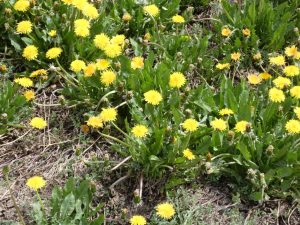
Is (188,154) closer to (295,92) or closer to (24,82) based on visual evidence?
(295,92)

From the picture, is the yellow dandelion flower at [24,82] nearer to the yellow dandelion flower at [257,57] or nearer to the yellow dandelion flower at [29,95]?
the yellow dandelion flower at [29,95]

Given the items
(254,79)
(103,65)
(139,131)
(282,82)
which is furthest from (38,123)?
(282,82)

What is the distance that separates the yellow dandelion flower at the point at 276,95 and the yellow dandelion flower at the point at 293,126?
8.1 inches

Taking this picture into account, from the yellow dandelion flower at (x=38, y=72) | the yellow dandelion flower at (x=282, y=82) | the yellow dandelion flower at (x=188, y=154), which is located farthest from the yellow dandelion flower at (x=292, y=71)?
the yellow dandelion flower at (x=38, y=72)

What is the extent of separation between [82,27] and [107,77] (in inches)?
21.0

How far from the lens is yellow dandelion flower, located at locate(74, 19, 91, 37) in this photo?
12.6 feet

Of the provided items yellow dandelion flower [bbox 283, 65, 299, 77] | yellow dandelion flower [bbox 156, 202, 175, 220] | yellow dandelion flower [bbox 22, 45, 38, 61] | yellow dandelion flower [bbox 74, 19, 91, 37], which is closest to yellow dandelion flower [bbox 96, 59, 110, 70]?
yellow dandelion flower [bbox 74, 19, 91, 37]

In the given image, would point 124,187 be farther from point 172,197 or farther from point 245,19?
point 245,19

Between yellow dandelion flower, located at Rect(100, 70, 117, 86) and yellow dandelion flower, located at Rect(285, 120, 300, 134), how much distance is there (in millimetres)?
1209

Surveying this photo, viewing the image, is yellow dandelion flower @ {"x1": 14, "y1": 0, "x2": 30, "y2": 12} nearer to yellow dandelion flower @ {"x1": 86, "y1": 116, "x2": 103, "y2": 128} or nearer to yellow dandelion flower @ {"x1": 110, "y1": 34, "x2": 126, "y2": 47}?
yellow dandelion flower @ {"x1": 110, "y1": 34, "x2": 126, "y2": 47}

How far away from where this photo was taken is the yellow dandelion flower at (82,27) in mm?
3838

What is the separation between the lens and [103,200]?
3.27 meters

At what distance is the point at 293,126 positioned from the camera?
10.6 feet

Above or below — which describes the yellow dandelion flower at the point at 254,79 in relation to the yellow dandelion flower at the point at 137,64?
below
